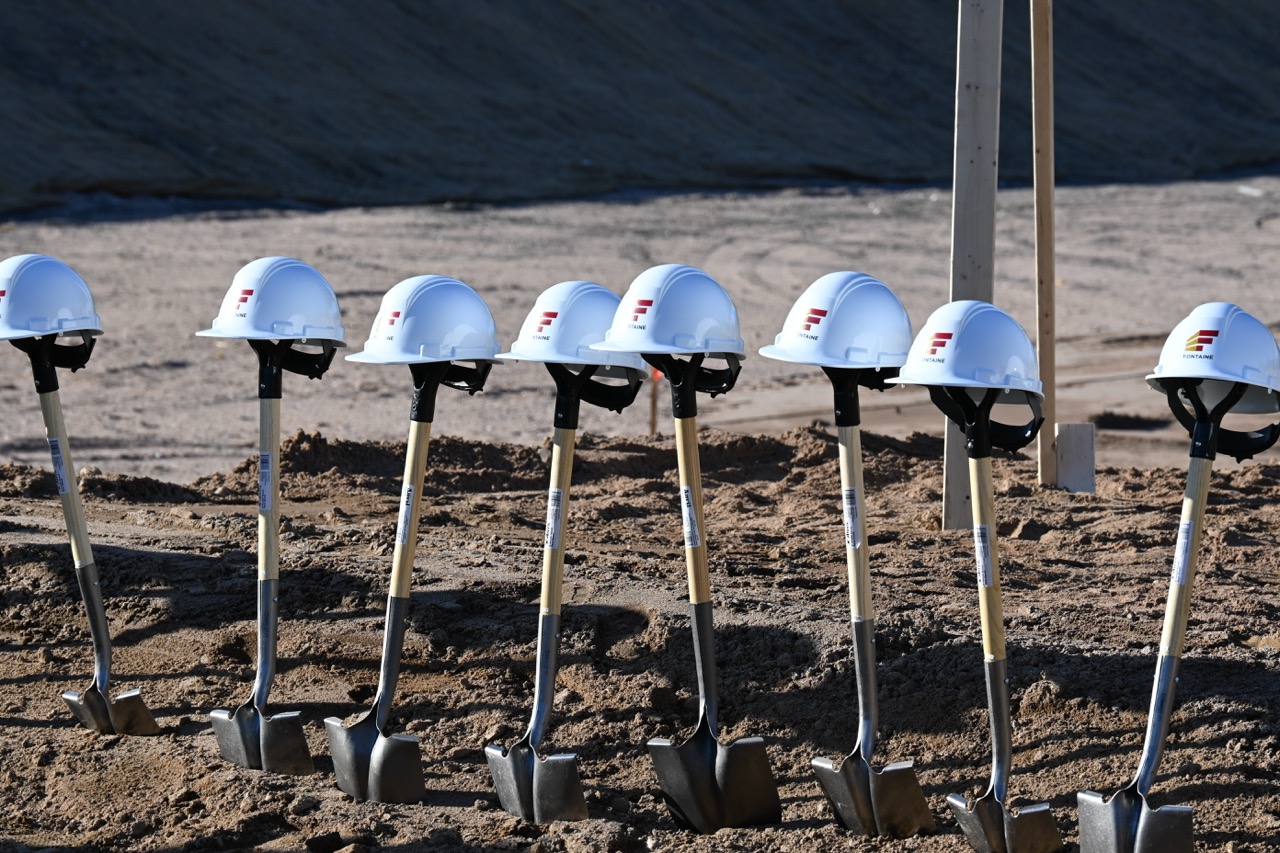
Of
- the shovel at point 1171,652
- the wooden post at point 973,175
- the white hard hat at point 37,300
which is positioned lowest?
the shovel at point 1171,652

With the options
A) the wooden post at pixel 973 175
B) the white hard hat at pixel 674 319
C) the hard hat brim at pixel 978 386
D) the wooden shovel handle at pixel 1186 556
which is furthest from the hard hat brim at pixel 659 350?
the wooden post at pixel 973 175

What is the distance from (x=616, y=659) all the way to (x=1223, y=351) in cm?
249

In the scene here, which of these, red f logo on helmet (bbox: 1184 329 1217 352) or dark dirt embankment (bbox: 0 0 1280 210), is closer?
red f logo on helmet (bbox: 1184 329 1217 352)

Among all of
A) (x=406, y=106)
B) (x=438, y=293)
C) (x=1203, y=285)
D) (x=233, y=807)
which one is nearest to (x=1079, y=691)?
(x=438, y=293)

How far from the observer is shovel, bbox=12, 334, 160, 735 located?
522 cm

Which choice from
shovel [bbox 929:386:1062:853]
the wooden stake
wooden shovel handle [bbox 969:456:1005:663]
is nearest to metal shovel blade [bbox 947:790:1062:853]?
shovel [bbox 929:386:1062:853]

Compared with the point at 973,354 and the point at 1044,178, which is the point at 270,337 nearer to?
the point at 973,354

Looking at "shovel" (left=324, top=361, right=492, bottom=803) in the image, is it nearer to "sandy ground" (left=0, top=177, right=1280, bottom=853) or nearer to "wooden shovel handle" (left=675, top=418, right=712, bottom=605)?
"sandy ground" (left=0, top=177, right=1280, bottom=853)

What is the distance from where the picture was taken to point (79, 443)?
1230 cm

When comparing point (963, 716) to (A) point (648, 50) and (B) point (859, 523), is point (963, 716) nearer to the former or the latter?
(B) point (859, 523)

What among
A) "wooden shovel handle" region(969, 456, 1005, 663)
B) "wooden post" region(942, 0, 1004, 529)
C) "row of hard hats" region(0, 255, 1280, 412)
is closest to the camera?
"row of hard hats" region(0, 255, 1280, 412)

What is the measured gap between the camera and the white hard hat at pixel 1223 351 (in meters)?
3.75

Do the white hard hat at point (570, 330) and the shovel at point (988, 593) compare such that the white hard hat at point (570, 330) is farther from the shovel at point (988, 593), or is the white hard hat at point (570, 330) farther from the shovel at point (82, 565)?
the shovel at point (82, 565)

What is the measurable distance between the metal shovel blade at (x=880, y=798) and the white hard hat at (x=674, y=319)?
1.26 metres
